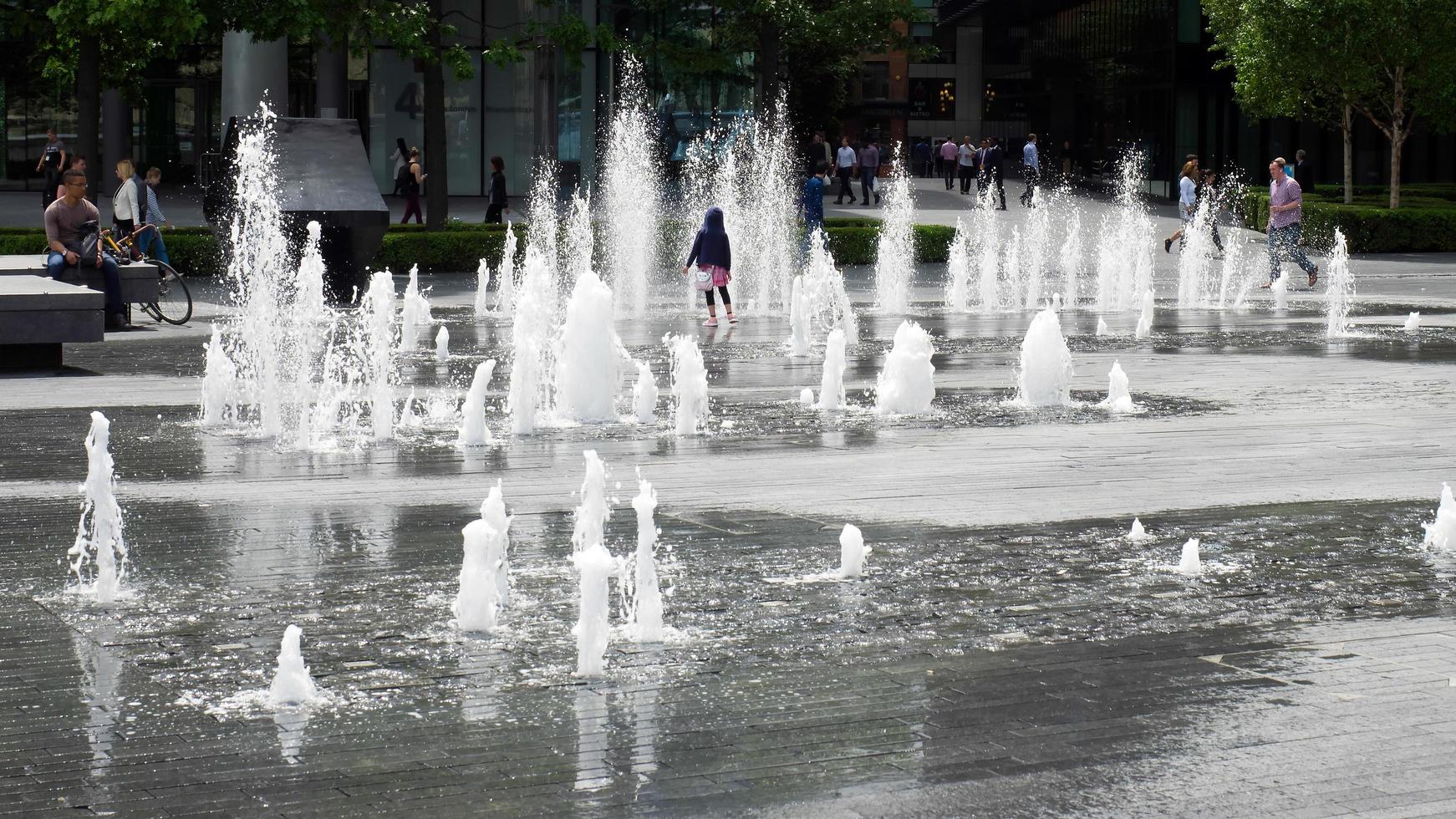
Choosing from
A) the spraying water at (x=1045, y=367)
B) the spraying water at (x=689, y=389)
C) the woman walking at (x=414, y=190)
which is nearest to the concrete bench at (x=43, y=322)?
the spraying water at (x=689, y=389)

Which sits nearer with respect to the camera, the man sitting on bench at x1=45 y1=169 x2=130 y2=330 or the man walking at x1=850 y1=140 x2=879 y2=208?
the man sitting on bench at x1=45 y1=169 x2=130 y2=330

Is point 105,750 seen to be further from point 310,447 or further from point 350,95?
point 350,95

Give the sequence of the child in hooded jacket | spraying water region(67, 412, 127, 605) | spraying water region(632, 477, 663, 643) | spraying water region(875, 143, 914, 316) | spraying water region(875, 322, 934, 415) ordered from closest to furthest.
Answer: spraying water region(632, 477, 663, 643)
spraying water region(67, 412, 127, 605)
spraying water region(875, 322, 934, 415)
the child in hooded jacket
spraying water region(875, 143, 914, 316)

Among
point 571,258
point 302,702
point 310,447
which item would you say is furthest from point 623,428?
point 571,258

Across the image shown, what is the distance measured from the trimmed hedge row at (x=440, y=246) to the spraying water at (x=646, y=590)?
20.4 metres

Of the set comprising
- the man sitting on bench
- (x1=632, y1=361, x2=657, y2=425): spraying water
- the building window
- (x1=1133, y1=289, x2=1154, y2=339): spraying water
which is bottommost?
(x1=632, y1=361, x2=657, y2=425): spraying water

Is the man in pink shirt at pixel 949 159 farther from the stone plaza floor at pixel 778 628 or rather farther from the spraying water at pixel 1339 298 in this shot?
the stone plaza floor at pixel 778 628

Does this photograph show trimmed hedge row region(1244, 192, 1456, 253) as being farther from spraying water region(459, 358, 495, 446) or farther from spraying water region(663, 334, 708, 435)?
spraying water region(459, 358, 495, 446)

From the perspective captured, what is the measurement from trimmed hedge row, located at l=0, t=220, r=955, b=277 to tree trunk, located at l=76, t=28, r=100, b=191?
2.53 meters

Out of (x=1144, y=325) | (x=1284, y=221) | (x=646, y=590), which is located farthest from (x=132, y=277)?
(x=1284, y=221)

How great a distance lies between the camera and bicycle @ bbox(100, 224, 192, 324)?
20000 mm

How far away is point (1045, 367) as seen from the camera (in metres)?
13.6

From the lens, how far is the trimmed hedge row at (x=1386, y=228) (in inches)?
1364

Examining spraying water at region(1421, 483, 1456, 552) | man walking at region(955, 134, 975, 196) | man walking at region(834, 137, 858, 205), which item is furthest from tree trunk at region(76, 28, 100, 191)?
man walking at region(955, 134, 975, 196)
